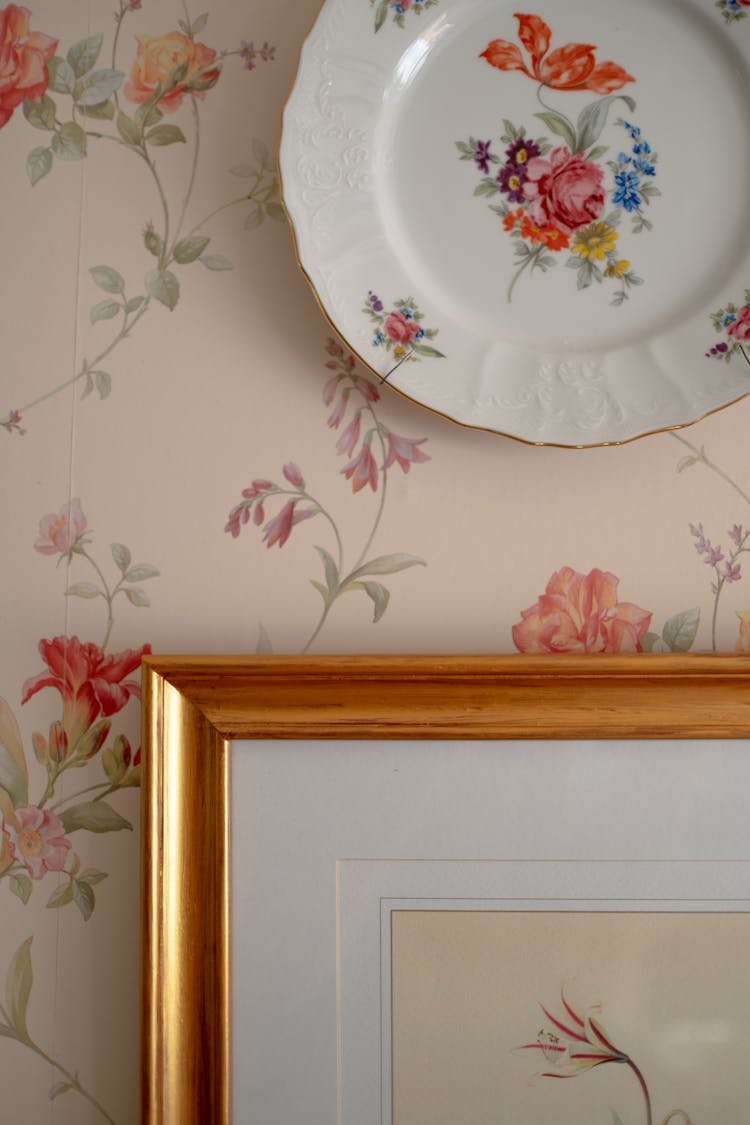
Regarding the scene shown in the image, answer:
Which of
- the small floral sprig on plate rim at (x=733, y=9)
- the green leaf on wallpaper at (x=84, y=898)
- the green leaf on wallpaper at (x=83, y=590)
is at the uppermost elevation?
the small floral sprig on plate rim at (x=733, y=9)

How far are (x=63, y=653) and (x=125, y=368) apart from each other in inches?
9.1

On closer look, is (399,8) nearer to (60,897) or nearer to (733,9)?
(733,9)

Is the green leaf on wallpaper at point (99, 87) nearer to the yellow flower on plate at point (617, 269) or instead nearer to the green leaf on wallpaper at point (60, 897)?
the yellow flower on plate at point (617, 269)

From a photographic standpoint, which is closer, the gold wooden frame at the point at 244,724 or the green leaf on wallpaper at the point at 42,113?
the gold wooden frame at the point at 244,724

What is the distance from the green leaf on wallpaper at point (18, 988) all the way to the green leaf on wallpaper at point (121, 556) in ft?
0.99

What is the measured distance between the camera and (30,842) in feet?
2.28

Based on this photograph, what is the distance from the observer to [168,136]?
73 centimetres

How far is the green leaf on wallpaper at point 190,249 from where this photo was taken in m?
0.73

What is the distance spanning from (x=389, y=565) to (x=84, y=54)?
0.49 m

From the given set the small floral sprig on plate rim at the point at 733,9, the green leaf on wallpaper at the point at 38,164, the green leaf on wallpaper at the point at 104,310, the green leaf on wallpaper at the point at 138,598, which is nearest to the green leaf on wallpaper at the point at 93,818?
the green leaf on wallpaper at the point at 138,598

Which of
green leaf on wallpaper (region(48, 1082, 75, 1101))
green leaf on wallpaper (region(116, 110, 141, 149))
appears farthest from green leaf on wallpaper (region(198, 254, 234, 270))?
green leaf on wallpaper (region(48, 1082, 75, 1101))

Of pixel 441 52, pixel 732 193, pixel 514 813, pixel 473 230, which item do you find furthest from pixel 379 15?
pixel 514 813

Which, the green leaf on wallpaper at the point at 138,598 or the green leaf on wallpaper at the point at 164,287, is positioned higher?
the green leaf on wallpaper at the point at 164,287

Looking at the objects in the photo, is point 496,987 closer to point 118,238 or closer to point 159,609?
point 159,609
